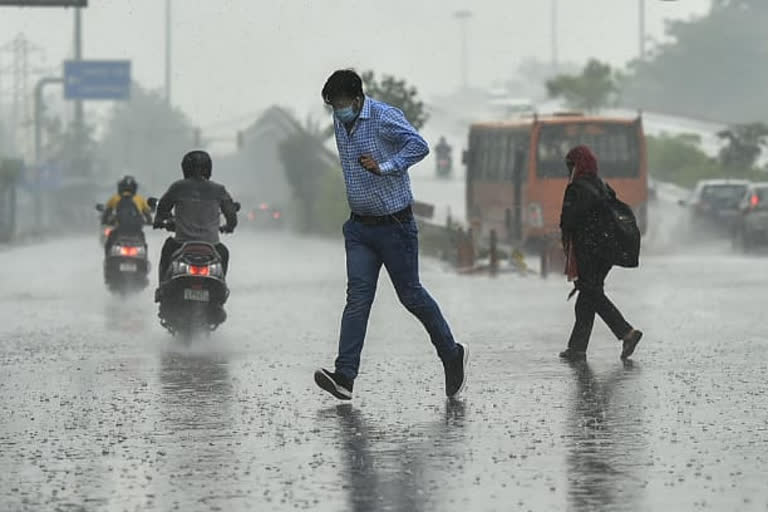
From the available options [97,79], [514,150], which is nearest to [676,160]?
[97,79]

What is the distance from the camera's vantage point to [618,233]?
613 inches

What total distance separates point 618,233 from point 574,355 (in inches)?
35.5

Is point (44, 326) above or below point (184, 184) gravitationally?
below

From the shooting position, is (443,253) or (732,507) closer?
(732,507)

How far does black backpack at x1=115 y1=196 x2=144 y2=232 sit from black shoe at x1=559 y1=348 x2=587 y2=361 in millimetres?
10404

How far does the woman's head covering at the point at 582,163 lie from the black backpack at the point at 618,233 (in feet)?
0.41

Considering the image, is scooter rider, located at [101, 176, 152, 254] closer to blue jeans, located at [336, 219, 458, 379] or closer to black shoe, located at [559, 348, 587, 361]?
black shoe, located at [559, 348, 587, 361]

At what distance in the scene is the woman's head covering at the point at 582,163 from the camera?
15.6 meters

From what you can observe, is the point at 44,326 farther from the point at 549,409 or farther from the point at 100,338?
the point at 549,409

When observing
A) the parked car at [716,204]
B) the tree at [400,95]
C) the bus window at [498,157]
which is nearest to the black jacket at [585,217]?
the bus window at [498,157]

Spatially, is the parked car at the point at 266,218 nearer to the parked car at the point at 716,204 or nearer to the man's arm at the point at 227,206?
the parked car at the point at 716,204

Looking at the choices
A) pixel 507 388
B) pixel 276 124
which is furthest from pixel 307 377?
pixel 276 124

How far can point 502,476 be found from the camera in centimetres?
923

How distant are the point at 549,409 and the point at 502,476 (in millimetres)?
2733
